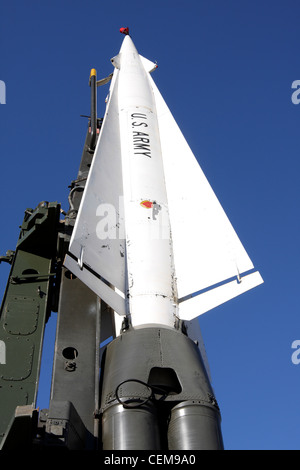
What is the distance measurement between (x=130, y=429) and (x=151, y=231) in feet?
9.75

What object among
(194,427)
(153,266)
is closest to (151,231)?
(153,266)

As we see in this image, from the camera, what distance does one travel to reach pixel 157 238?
7223mm

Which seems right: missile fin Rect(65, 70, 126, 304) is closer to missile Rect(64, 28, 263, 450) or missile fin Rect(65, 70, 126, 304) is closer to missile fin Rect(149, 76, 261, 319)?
missile Rect(64, 28, 263, 450)

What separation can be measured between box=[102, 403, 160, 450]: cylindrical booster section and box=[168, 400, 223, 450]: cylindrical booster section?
0.64 feet

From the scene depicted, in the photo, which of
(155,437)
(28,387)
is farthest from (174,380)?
(28,387)

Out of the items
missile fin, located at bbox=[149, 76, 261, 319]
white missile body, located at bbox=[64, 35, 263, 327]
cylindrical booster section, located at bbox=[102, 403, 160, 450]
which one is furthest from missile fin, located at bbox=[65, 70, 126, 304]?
cylindrical booster section, located at bbox=[102, 403, 160, 450]

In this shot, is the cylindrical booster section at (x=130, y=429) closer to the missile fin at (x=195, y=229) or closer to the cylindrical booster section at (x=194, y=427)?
the cylindrical booster section at (x=194, y=427)

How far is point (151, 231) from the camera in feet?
23.8

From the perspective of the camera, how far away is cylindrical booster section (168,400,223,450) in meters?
5.04

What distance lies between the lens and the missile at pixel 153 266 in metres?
5.23

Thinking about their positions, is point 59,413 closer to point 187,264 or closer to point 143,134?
point 187,264

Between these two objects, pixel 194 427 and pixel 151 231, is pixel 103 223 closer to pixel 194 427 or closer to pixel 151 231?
pixel 151 231

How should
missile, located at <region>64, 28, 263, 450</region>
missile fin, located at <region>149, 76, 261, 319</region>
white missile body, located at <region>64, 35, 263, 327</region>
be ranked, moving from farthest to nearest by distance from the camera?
1. missile fin, located at <region>149, 76, 261, 319</region>
2. white missile body, located at <region>64, 35, 263, 327</region>
3. missile, located at <region>64, 28, 263, 450</region>

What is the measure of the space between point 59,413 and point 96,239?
2.42 meters
